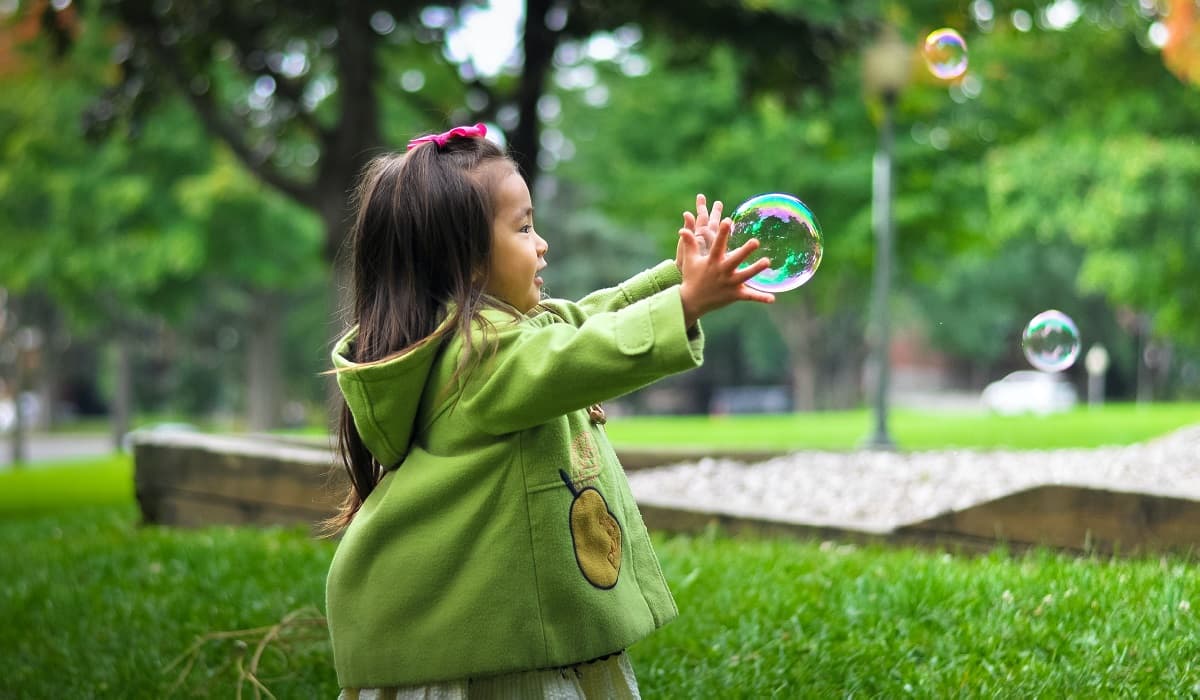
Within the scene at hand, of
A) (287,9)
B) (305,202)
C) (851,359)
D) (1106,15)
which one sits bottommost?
(851,359)

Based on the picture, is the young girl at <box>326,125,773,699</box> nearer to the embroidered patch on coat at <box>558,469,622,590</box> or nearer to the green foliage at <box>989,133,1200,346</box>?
the embroidered patch on coat at <box>558,469,622,590</box>

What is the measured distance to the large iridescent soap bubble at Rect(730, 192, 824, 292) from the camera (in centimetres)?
264

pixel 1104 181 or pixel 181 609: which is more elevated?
pixel 1104 181

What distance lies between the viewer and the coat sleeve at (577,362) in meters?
2.02

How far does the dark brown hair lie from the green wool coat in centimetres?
8

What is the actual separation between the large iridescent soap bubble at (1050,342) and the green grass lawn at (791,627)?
0.85 metres

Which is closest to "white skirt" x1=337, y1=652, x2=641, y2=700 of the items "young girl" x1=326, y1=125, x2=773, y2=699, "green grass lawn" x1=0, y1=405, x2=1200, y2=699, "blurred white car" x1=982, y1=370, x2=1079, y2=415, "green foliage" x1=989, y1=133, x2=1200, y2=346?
"young girl" x1=326, y1=125, x2=773, y2=699

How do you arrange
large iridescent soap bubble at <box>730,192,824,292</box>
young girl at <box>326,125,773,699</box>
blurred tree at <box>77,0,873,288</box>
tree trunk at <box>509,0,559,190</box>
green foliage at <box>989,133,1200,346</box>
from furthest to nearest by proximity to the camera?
green foliage at <box>989,133,1200,346</box> → tree trunk at <box>509,0,559,190</box> → blurred tree at <box>77,0,873,288</box> → large iridescent soap bubble at <box>730,192,824,292</box> → young girl at <box>326,125,773,699</box>

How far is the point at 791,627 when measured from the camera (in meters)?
3.88

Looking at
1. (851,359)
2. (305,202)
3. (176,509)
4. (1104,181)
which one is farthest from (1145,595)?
(851,359)

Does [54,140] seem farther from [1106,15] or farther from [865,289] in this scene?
[865,289]

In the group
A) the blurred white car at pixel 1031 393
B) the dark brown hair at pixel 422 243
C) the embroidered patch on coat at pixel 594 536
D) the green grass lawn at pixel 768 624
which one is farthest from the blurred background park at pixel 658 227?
the blurred white car at pixel 1031 393

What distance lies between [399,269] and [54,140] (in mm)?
18391

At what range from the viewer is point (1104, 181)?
17656mm
